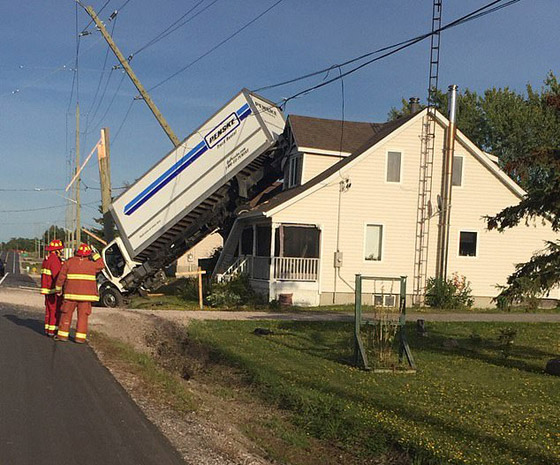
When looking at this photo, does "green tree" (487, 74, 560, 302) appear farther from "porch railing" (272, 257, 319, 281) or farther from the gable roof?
the gable roof

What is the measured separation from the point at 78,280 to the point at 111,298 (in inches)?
419

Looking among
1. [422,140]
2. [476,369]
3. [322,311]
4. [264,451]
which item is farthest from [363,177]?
[264,451]

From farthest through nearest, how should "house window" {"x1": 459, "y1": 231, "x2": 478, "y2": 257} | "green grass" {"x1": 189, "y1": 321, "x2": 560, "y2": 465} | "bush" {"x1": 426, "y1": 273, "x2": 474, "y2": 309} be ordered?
"house window" {"x1": 459, "y1": 231, "x2": 478, "y2": 257} < "bush" {"x1": 426, "y1": 273, "x2": 474, "y2": 309} < "green grass" {"x1": 189, "y1": 321, "x2": 560, "y2": 465}

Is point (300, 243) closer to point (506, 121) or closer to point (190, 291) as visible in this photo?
point (190, 291)

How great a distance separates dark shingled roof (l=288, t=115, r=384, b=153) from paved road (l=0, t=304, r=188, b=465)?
16704mm

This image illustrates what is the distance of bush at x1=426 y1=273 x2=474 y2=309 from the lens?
2195cm

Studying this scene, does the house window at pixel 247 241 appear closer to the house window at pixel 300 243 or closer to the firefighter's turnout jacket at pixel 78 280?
the house window at pixel 300 243

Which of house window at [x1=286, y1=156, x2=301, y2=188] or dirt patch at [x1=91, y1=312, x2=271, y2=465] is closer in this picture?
dirt patch at [x1=91, y1=312, x2=271, y2=465]

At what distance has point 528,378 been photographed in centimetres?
975

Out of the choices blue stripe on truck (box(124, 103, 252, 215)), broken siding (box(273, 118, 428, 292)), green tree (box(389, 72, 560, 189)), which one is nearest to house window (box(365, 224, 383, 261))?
broken siding (box(273, 118, 428, 292))

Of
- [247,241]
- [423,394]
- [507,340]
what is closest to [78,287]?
[423,394]

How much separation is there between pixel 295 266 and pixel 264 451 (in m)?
16.0

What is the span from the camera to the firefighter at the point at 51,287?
1155 centimetres

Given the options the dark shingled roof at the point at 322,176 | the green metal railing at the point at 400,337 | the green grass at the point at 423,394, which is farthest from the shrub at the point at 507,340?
the dark shingled roof at the point at 322,176
